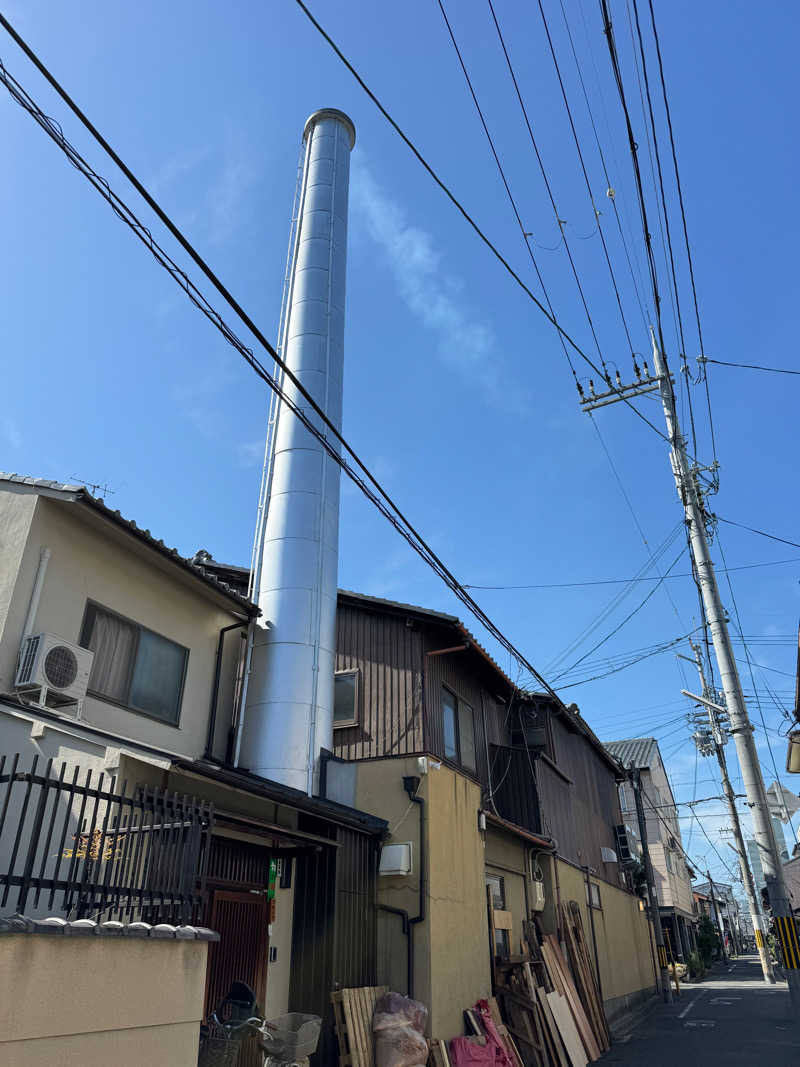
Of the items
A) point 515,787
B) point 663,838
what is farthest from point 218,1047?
point 663,838

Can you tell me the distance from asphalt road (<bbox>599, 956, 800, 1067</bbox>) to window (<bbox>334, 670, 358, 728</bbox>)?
768cm

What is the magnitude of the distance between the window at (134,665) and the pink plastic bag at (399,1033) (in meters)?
4.43

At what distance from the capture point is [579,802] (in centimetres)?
2031

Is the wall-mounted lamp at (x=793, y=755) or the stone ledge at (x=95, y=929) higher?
the wall-mounted lamp at (x=793, y=755)

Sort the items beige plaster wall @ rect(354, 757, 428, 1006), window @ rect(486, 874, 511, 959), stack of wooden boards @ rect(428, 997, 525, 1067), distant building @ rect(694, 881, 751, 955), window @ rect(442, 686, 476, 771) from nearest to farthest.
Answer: stack of wooden boards @ rect(428, 997, 525, 1067) → beige plaster wall @ rect(354, 757, 428, 1006) → window @ rect(486, 874, 511, 959) → window @ rect(442, 686, 476, 771) → distant building @ rect(694, 881, 751, 955)

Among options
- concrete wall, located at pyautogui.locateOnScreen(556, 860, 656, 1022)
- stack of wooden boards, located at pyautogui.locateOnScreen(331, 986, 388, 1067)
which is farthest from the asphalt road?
stack of wooden boards, located at pyautogui.locateOnScreen(331, 986, 388, 1067)

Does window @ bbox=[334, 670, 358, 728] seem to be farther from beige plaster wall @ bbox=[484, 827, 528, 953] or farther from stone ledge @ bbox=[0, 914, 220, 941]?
stone ledge @ bbox=[0, 914, 220, 941]

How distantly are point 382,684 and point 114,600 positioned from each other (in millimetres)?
5308

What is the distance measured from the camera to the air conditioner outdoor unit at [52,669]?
7.42m

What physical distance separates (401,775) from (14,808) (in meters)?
5.09

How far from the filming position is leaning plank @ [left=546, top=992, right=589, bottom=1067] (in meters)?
12.2

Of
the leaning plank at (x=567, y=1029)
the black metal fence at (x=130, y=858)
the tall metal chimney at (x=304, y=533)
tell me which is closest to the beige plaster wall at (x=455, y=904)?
the tall metal chimney at (x=304, y=533)

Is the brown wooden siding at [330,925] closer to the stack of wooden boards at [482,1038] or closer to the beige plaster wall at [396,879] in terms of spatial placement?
the beige plaster wall at [396,879]

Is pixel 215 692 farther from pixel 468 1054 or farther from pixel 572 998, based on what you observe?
pixel 572 998
